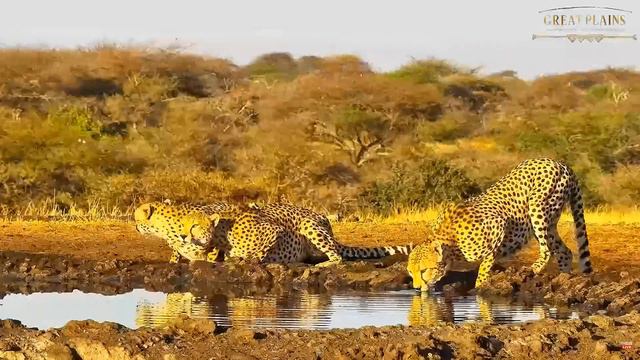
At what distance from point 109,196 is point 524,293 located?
11533 millimetres

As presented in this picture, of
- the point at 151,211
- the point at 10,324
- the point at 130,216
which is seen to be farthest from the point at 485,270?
the point at 130,216

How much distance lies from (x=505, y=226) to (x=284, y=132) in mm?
19816

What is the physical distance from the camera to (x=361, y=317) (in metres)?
10.1

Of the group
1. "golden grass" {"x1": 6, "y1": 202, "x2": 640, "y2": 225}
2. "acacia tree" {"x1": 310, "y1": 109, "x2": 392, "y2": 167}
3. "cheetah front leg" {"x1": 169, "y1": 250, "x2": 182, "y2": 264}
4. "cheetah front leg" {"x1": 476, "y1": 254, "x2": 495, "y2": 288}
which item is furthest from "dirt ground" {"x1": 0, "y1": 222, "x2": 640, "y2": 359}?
"acacia tree" {"x1": 310, "y1": 109, "x2": 392, "y2": 167}

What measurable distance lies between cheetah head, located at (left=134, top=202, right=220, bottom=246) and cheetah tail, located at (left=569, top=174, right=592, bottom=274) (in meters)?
3.28

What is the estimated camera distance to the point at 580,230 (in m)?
13.1

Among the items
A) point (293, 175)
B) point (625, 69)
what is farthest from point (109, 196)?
point (625, 69)

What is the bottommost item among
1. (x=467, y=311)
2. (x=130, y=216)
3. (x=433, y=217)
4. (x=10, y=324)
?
(x=433, y=217)

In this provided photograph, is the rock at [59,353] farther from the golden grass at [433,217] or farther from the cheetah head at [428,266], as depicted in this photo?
the golden grass at [433,217]

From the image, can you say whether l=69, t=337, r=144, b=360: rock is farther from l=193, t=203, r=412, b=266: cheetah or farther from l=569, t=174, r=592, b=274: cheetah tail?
l=569, t=174, r=592, b=274: cheetah tail

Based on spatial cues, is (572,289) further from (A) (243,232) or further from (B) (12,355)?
(B) (12,355)

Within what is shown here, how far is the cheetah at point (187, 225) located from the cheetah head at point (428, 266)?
2150mm

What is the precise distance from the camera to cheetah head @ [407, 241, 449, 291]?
11.8 meters

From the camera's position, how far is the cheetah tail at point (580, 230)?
42.8 ft
